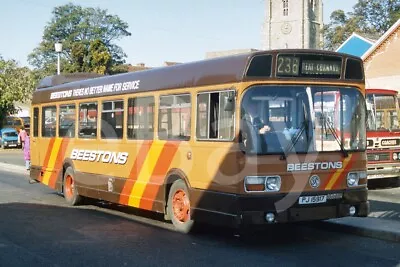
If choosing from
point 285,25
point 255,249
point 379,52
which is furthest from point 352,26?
point 255,249

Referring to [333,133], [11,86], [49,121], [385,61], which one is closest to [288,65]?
[333,133]

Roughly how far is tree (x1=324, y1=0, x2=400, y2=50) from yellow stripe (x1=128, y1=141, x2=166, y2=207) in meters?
51.1

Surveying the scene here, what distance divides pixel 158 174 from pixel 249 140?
104 inches

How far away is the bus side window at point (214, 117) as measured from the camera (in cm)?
874

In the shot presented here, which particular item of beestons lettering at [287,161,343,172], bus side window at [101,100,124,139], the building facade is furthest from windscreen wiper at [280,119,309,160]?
the building facade

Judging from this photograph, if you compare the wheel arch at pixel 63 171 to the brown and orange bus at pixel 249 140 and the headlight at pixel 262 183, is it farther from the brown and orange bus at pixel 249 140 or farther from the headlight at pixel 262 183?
the headlight at pixel 262 183

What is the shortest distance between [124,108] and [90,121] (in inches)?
66.9

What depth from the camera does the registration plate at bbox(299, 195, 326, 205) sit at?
8.70 m

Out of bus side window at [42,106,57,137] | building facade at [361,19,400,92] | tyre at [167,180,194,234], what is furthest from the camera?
building facade at [361,19,400,92]

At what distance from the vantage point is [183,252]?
8500mm

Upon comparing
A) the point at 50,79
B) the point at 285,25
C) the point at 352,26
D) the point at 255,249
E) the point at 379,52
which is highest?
the point at 285,25

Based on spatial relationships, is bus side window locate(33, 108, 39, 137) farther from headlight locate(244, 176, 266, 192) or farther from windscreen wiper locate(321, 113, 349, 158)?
windscreen wiper locate(321, 113, 349, 158)

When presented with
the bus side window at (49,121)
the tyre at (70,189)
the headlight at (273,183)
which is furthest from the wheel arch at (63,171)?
the headlight at (273,183)

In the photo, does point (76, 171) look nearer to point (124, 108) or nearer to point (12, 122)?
point (124, 108)
